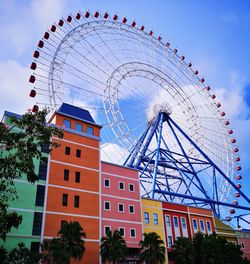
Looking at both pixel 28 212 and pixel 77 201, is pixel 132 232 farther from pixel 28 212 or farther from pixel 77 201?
pixel 28 212

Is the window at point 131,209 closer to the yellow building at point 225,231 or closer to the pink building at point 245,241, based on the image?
the yellow building at point 225,231

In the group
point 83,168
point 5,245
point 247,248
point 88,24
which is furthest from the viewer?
point 247,248

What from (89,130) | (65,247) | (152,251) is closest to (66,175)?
(89,130)

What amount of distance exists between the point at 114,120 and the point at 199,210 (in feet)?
81.3

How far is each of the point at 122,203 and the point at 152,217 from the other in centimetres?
636

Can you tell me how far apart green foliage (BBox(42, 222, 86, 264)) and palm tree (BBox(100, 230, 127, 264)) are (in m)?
3.68

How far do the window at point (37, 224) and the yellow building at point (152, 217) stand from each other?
17889 millimetres

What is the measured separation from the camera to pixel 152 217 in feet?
169

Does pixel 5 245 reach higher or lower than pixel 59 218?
lower

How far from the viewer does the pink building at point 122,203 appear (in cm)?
4656

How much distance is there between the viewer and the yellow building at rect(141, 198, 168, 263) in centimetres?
5031

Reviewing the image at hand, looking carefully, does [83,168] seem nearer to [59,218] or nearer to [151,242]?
[59,218]

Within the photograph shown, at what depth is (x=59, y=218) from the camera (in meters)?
40.7

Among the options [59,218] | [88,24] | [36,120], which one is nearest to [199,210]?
[59,218]
